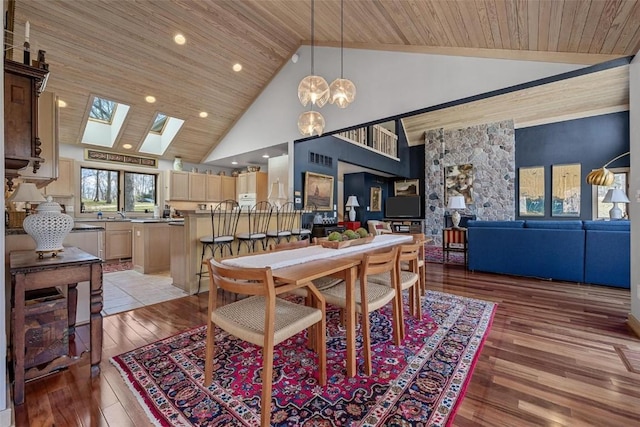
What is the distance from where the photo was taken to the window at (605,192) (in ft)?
21.2

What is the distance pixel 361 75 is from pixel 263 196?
12.1 ft

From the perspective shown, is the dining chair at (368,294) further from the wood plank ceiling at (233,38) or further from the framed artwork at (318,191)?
the framed artwork at (318,191)

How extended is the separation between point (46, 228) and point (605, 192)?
9.77 m

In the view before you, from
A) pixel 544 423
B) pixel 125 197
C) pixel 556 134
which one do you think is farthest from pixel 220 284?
pixel 556 134

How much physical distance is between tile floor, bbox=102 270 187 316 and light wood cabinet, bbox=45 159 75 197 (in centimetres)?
220

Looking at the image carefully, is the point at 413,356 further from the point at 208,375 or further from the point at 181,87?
the point at 181,87

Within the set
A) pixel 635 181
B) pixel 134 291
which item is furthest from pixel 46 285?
pixel 635 181

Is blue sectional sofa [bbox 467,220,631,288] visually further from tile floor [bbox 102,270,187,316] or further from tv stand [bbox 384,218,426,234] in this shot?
tile floor [bbox 102,270,187,316]

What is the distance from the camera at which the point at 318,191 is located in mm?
5969

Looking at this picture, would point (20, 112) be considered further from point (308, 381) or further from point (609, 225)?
point (609, 225)

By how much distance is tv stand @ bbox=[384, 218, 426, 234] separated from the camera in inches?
348

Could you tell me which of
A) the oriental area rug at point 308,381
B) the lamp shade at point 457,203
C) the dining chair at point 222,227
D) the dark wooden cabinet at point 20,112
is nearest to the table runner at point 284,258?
the oriental area rug at point 308,381

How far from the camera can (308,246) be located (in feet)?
8.32

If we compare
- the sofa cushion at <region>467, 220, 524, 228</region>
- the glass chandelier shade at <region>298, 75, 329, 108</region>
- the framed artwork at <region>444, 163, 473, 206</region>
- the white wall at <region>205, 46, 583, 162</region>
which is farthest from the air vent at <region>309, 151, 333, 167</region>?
the framed artwork at <region>444, 163, 473, 206</region>
